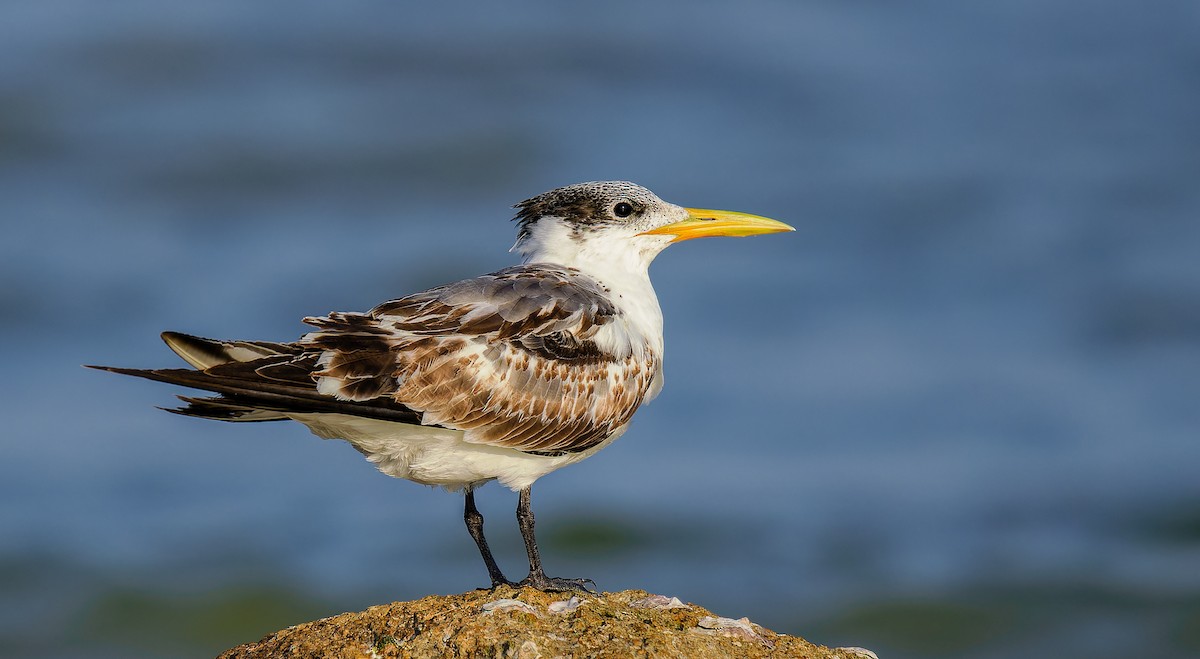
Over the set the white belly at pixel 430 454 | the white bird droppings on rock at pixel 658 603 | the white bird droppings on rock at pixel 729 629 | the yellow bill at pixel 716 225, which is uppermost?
the yellow bill at pixel 716 225

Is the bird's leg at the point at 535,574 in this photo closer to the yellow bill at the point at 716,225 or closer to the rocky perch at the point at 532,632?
the rocky perch at the point at 532,632

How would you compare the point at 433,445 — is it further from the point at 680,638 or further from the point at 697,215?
the point at 697,215

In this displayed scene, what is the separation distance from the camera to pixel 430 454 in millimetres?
8922

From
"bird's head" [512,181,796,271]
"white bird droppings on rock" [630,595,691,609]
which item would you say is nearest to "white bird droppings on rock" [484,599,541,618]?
"white bird droppings on rock" [630,595,691,609]

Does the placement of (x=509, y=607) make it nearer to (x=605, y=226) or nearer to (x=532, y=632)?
(x=532, y=632)

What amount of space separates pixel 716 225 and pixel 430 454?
311 cm

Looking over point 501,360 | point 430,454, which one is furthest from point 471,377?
point 430,454

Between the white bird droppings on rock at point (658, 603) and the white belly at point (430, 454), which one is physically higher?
the white belly at point (430, 454)

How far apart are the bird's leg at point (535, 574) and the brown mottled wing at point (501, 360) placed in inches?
16.7

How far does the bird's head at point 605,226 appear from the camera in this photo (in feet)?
34.1

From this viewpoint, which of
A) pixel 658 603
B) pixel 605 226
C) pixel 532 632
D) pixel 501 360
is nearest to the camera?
pixel 532 632

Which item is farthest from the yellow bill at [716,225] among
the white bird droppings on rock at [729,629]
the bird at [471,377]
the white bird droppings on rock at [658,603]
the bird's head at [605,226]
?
the white bird droppings on rock at [729,629]

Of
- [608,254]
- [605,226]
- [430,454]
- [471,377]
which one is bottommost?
[430,454]

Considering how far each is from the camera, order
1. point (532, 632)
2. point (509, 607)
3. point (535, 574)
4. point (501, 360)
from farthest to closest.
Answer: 1. point (501, 360)
2. point (535, 574)
3. point (509, 607)
4. point (532, 632)
